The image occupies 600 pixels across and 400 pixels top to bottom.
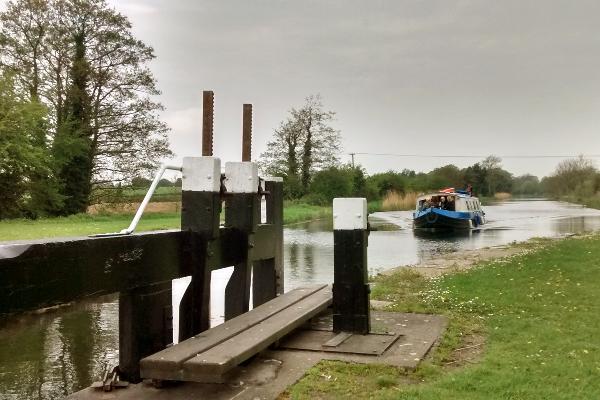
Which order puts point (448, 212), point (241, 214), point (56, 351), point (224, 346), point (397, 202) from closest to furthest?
point (224, 346) < point (241, 214) < point (56, 351) < point (448, 212) < point (397, 202)

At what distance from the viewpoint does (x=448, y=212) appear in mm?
39438

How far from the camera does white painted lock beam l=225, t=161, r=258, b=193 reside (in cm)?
560

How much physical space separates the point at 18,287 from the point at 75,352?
14.1ft

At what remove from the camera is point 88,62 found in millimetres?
38625

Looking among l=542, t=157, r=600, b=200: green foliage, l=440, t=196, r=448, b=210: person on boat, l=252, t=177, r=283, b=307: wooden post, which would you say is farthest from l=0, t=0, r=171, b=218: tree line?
l=542, t=157, r=600, b=200: green foliage

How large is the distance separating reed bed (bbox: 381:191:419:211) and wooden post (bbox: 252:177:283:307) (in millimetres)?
61275

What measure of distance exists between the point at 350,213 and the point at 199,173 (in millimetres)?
1438

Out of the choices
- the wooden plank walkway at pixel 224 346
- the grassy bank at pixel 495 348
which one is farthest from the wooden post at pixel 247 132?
the grassy bank at pixel 495 348

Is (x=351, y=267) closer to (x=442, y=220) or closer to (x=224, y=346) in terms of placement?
(x=224, y=346)

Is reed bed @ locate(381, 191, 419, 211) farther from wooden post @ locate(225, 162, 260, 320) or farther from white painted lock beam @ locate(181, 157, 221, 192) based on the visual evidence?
white painted lock beam @ locate(181, 157, 221, 192)

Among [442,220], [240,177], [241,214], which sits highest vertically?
[240,177]

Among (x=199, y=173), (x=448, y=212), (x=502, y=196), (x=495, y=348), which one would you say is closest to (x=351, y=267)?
(x=495, y=348)

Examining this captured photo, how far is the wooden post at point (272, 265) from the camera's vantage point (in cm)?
706

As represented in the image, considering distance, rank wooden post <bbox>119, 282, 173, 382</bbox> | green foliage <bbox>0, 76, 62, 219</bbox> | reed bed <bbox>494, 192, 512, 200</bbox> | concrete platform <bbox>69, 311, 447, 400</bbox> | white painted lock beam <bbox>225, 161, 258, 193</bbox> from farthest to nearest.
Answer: reed bed <bbox>494, 192, 512, 200</bbox> < green foliage <bbox>0, 76, 62, 219</bbox> < white painted lock beam <bbox>225, 161, 258, 193</bbox> < wooden post <bbox>119, 282, 173, 382</bbox> < concrete platform <bbox>69, 311, 447, 400</bbox>
